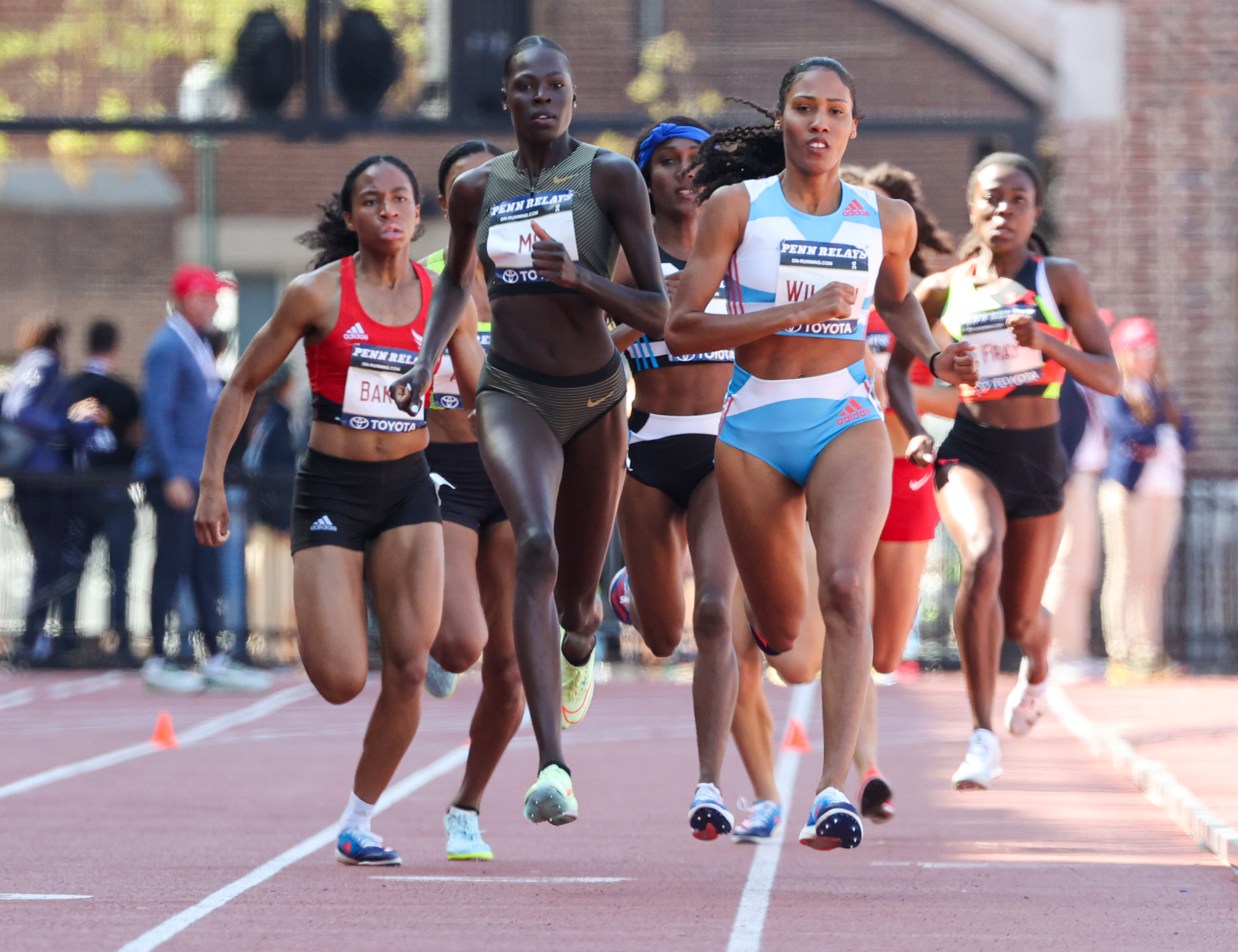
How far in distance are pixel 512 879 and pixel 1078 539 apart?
9.69 m

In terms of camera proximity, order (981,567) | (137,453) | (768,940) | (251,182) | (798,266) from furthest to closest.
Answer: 1. (251,182)
2. (137,453)
3. (981,567)
4. (798,266)
5. (768,940)

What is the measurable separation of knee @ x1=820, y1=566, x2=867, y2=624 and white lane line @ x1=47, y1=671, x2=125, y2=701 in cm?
902

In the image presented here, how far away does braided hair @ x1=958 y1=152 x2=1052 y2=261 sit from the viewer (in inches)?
339

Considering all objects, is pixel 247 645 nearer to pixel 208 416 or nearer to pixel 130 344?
pixel 208 416

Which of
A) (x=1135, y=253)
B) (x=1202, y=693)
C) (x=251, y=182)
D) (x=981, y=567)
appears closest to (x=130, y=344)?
(x=251, y=182)

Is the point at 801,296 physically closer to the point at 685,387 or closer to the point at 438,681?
the point at 685,387

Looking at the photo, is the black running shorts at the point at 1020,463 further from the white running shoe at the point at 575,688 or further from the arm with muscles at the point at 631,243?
the arm with muscles at the point at 631,243

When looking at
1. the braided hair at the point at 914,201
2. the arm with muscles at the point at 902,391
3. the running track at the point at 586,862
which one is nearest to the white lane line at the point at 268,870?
the running track at the point at 586,862

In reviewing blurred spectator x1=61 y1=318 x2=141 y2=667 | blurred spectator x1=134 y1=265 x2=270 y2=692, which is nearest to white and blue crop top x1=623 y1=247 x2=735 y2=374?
blurred spectator x1=134 y1=265 x2=270 y2=692

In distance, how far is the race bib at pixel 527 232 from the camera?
6.76 metres

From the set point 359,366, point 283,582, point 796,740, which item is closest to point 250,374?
point 359,366

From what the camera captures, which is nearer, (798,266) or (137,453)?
(798,266)

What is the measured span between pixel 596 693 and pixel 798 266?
8824 mm

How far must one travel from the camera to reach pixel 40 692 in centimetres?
1477
